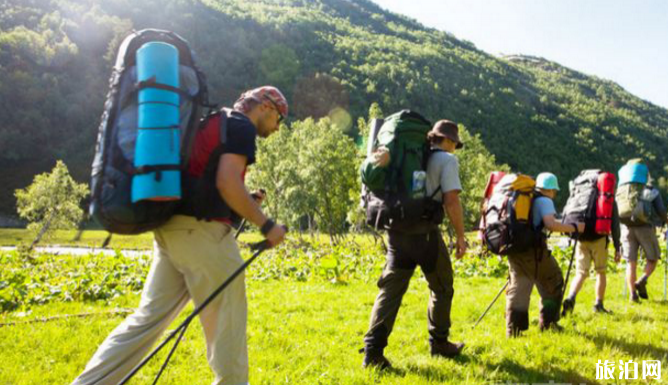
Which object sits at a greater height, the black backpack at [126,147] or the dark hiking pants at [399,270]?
the black backpack at [126,147]

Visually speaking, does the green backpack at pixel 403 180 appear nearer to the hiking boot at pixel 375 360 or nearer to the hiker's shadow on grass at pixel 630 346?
the hiking boot at pixel 375 360

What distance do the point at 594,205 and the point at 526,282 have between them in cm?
240

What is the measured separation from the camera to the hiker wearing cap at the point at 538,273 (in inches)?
231

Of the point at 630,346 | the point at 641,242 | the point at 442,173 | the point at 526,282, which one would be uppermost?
the point at 442,173

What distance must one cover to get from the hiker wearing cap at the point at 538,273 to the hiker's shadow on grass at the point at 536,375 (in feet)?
3.38

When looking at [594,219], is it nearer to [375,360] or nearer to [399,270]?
[399,270]

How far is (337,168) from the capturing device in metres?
48.3

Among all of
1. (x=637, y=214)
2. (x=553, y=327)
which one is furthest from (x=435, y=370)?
(x=637, y=214)

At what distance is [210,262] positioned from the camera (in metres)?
3.23

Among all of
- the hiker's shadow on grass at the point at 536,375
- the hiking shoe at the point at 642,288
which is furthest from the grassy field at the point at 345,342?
the hiking shoe at the point at 642,288

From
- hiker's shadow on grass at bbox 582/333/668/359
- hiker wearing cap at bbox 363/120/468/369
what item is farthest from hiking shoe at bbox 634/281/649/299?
hiker wearing cap at bbox 363/120/468/369

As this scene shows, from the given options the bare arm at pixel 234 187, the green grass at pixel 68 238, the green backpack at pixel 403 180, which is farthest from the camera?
the green grass at pixel 68 238

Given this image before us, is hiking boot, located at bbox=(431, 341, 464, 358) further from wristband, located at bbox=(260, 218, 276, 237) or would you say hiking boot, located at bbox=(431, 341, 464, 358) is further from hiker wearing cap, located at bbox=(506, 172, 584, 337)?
wristband, located at bbox=(260, 218, 276, 237)

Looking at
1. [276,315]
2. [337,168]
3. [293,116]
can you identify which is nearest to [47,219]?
[337,168]
